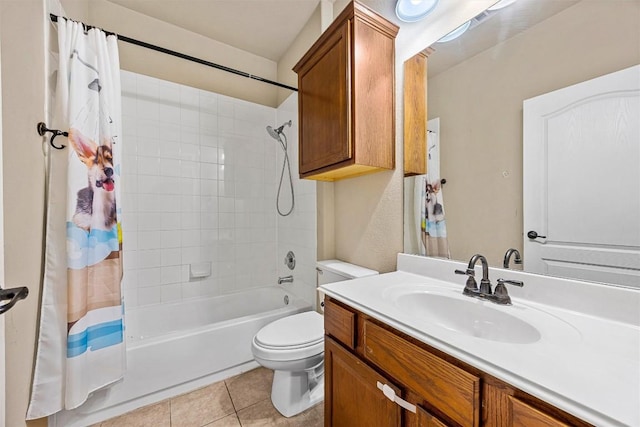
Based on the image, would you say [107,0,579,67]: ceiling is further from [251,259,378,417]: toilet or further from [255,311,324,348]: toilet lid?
[255,311,324,348]: toilet lid

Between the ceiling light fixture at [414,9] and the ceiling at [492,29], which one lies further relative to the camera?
the ceiling light fixture at [414,9]

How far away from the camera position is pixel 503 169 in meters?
1.00

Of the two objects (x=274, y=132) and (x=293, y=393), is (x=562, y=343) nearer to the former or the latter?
(x=293, y=393)

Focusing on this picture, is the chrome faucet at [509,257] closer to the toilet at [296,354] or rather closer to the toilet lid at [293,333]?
the toilet at [296,354]

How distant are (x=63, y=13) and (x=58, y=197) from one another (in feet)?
3.63

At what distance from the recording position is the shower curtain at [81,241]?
118 centimetres

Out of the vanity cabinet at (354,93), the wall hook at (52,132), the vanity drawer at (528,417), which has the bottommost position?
the vanity drawer at (528,417)

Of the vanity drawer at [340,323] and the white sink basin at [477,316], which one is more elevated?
the white sink basin at [477,316]

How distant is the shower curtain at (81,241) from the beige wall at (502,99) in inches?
68.4

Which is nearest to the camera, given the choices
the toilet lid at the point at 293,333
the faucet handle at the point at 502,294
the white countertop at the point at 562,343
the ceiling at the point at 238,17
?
the white countertop at the point at 562,343

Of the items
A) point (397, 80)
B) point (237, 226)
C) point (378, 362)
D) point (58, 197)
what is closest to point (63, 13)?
point (58, 197)

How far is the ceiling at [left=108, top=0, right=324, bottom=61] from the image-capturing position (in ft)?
6.27

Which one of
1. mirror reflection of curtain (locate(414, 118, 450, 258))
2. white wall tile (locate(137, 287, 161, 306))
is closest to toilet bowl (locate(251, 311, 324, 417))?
mirror reflection of curtain (locate(414, 118, 450, 258))

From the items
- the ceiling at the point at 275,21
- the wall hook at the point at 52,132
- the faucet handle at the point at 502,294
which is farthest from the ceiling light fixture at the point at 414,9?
the wall hook at the point at 52,132
